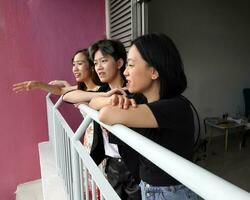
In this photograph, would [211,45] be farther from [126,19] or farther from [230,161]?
[126,19]

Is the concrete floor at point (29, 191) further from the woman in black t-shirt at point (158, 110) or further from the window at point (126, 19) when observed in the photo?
the woman in black t-shirt at point (158, 110)

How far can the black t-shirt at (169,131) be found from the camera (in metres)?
0.69

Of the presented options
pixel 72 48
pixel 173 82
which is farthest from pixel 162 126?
pixel 72 48

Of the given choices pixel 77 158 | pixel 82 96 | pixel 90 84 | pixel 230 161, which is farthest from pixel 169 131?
pixel 230 161

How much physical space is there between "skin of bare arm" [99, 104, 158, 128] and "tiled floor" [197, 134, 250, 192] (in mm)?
2367

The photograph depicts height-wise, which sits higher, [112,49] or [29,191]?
[112,49]

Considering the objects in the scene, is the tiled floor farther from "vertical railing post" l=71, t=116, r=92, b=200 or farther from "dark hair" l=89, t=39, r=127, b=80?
"vertical railing post" l=71, t=116, r=92, b=200

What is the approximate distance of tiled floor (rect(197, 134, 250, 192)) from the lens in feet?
9.43

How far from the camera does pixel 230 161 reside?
3359mm

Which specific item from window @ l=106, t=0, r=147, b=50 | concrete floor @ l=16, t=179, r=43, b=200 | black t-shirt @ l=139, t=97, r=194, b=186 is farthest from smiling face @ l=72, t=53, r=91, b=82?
concrete floor @ l=16, t=179, r=43, b=200

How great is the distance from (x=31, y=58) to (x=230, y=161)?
9.04 feet

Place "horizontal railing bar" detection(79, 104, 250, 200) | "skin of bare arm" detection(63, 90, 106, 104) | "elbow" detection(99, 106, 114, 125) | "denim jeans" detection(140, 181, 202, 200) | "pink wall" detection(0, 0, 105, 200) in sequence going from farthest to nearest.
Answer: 1. "pink wall" detection(0, 0, 105, 200)
2. "skin of bare arm" detection(63, 90, 106, 104)
3. "denim jeans" detection(140, 181, 202, 200)
4. "elbow" detection(99, 106, 114, 125)
5. "horizontal railing bar" detection(79, 104, 250, 200)

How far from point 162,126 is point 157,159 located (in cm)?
28

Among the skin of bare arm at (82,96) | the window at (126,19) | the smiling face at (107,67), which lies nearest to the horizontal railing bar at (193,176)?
the skin of bare arm at (82,96)
